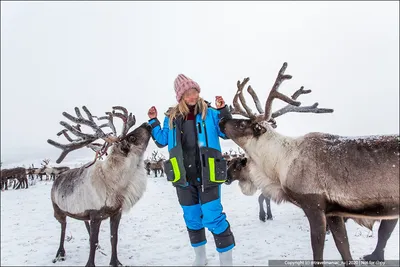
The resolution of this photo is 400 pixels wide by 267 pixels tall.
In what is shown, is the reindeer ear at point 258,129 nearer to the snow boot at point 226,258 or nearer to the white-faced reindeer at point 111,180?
the snow boot at point 226,258

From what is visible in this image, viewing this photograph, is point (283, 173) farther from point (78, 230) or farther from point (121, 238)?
point (78, 230)

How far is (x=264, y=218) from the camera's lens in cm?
652

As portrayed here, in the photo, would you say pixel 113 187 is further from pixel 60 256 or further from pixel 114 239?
pixel 60 256

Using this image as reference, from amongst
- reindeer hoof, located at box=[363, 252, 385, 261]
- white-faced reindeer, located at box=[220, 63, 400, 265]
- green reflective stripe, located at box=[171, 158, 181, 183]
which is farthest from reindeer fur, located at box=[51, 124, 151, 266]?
reindeer hoof, located at box=[363, 252, 385, 261]

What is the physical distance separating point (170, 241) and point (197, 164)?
261 cm

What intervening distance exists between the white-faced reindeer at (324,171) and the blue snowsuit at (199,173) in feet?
→ 0.95

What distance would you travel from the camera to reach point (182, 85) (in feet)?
11.7

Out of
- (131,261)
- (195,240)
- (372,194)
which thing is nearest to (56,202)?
(131,261)

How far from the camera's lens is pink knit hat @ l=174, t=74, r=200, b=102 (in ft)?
11.6

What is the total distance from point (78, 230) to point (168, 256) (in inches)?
129

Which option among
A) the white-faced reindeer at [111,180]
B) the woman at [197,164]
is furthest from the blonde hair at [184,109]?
the white-faced reindeer at [111,180]

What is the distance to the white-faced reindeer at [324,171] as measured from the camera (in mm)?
2715


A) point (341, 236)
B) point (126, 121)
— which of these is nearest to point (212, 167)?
point (341, 236)

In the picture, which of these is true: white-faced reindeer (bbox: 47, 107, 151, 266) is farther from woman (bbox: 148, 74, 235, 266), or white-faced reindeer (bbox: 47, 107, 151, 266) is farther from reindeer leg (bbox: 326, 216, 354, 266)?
reindeer leg (bbox: 326, 216, 354, 266)
